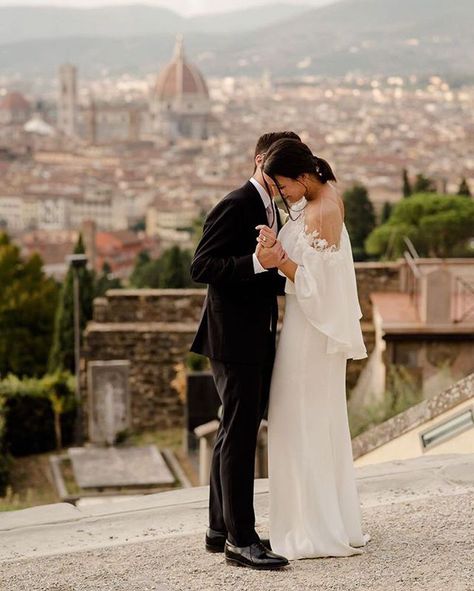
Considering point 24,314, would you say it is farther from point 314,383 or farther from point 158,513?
point 314,383

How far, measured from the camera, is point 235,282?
104 inches

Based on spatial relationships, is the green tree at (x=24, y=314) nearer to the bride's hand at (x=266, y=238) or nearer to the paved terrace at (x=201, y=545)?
the paved terrace at (x=201, y=545)

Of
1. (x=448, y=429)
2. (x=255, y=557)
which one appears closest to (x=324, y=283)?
(x=255, y=557)

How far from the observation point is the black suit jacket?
2659mm

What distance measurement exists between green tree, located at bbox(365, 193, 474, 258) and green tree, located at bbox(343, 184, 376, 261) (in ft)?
10.9

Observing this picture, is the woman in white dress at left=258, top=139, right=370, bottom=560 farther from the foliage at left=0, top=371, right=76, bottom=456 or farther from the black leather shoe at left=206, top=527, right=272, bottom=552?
the foliage at left=0, top=371, right=76, bottom=456

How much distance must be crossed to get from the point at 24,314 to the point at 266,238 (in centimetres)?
1905

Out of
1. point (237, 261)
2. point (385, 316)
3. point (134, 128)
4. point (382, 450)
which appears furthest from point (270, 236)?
point (134, 128)

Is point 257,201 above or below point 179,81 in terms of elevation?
below

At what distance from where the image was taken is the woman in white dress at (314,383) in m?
2.67

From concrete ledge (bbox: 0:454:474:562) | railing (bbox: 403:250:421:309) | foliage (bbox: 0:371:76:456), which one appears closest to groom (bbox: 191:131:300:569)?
concrete ledge (bbox: 0:454:474:562)

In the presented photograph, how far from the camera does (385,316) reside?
863 centimetres

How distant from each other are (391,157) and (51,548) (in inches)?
→ 4444

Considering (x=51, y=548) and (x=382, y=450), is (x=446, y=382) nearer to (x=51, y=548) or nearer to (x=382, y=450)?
(x=382, y=450)
